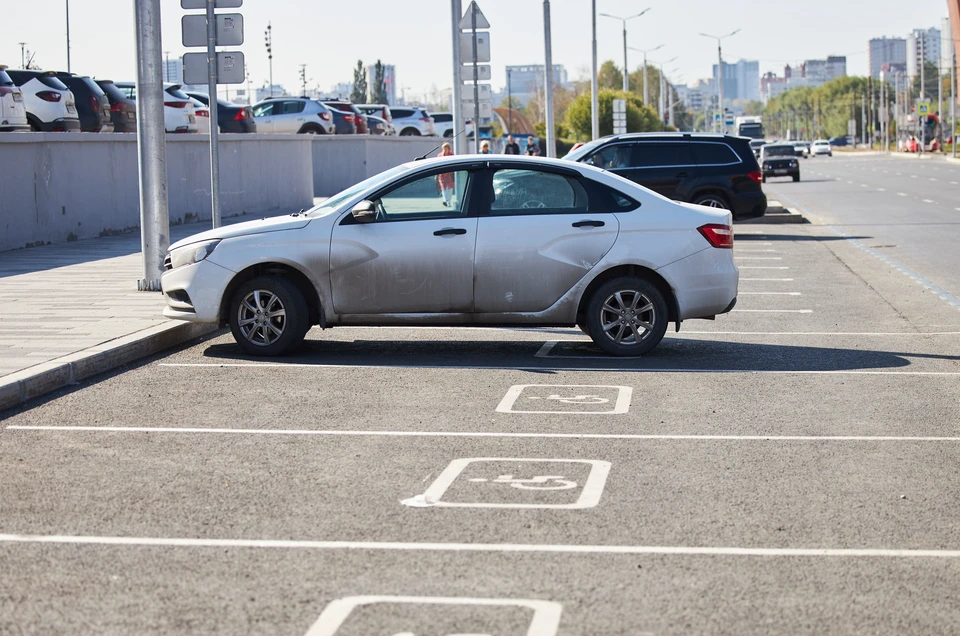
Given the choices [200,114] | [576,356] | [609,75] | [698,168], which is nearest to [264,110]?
[200,114]

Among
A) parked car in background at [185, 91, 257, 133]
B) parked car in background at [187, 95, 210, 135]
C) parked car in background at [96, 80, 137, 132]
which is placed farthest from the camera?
parked car in background at [185, 91, 257, 133]

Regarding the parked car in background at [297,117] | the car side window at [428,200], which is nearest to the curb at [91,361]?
the car side window at [428,200]

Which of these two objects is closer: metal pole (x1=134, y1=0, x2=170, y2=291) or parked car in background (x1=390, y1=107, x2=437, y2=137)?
metal pole (x1=134, y1=0, x2=170, y2=291)

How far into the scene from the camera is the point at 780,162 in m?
52.8

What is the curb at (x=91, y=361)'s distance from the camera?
8.50 metres

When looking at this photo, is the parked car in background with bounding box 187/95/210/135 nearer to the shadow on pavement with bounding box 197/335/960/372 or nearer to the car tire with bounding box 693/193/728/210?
the car tire with bounding box 693/193/728/210

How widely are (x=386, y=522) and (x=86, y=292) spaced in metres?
8.95

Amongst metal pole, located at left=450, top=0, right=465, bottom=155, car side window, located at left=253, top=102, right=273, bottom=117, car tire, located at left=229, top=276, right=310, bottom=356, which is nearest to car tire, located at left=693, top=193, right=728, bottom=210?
metal pole, located at left=450, top=0, right=465, bottom=155

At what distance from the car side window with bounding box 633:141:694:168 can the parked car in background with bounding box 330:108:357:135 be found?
79.8 feet

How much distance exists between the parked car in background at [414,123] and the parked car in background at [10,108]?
37810 millimetres

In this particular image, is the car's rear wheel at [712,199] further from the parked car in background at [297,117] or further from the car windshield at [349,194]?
the parked car in background at [297,117]

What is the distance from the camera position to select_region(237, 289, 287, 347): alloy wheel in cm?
1035

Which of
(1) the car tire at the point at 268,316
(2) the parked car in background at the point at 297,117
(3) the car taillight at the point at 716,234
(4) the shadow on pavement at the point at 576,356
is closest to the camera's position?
(4) the shadow on pavement at the point at 576,356

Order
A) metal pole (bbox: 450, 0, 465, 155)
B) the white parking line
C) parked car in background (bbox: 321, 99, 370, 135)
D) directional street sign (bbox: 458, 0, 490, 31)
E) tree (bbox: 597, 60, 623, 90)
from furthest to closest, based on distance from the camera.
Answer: tree (bbox: 597, 60, 623, 90) < parked car in background (bbox: 321, 99, 370, 135) < metal pole (bbox: 450, 0, 465, 155) < directional street sign (bbox: 458, 0, 490, 31) < the white parking line
